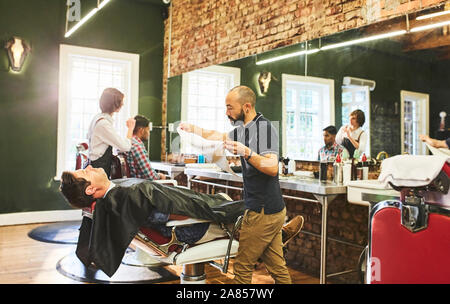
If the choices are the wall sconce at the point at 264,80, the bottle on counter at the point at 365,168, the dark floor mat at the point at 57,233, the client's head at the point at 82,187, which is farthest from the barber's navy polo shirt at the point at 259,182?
the dark floor mat at the point at 57,233

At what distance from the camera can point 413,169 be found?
3.89ft

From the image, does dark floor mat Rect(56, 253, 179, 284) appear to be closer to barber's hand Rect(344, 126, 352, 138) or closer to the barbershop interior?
the barbershop interior

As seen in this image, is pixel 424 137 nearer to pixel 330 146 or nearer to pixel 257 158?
pixel 330 146

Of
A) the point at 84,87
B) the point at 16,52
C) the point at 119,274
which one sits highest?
the point at 16,52

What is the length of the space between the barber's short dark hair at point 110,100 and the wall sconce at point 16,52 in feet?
8.64

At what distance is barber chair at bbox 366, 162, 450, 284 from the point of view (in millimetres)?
1152

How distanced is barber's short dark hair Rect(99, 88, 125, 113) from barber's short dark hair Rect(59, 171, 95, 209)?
1.44 meters

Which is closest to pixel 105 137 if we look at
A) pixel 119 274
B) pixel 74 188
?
pixel 119 274

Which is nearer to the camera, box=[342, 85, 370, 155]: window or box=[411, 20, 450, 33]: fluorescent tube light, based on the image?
box=[411, 20, 450, 33]: fluorescent tube light

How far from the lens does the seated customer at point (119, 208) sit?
1785 mm

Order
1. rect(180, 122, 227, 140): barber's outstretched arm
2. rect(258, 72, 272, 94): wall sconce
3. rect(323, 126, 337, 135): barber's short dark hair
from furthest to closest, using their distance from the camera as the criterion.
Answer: rect(258, 72, 272, 94): wall sconce
rect(323, 126, 337, 135): barber's short dark hair
rect(180, 122, 227, 140): barber's outstretched arm

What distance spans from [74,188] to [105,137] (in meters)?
1.33

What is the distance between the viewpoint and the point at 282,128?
373 centimetres

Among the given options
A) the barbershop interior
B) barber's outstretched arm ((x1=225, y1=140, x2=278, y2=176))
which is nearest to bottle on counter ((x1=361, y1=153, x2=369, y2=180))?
the barbershop interior
